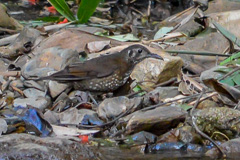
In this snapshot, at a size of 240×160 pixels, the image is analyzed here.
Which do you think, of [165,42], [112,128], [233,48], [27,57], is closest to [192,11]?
[165,42]

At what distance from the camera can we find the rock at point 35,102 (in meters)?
6.97

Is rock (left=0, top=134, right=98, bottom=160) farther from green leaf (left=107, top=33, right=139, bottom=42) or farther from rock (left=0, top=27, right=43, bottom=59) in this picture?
green leaf (left=107, top=33, right=139, bottom=42)

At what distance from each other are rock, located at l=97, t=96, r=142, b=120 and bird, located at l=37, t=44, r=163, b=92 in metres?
0.42

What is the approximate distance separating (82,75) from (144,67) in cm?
89

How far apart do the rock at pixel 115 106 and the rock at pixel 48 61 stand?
1.32m

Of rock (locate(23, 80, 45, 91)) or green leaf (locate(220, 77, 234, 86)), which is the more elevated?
rock (locate(23, 80, 45, 91))

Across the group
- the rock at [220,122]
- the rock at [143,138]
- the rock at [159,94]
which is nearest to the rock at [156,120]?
the rock at [143,138]

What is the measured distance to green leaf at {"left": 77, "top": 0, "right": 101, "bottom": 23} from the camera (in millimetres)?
10438

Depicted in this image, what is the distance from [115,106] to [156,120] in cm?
69

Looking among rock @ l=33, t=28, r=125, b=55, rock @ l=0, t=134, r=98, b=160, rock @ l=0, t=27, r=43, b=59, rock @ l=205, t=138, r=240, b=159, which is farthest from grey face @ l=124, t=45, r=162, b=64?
rock @ l=0, t=134, r=98, b=160

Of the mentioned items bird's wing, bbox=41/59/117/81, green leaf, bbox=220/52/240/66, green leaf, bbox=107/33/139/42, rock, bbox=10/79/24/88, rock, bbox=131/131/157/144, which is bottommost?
green leaf, bbox=107/33/139/42

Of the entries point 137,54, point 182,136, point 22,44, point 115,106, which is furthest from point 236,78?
point 22,44

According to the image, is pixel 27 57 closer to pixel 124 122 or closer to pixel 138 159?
pixel 124 122

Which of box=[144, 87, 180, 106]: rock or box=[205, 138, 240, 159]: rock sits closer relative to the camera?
box=[205, 138, 240, 159]: rock
